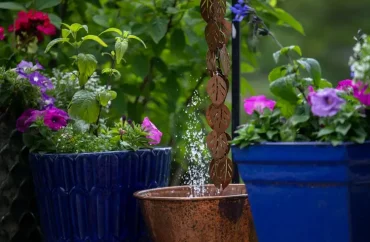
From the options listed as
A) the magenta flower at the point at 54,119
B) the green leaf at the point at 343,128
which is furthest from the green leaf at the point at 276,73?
the magenta flower at the point at 54,119

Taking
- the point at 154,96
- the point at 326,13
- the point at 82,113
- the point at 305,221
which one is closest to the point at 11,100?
the point at 82,113

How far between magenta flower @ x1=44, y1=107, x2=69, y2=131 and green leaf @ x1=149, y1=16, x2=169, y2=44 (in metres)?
0.56

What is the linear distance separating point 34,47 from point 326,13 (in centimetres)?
303

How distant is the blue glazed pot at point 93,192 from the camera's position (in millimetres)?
1702

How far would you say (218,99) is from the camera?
1.65m

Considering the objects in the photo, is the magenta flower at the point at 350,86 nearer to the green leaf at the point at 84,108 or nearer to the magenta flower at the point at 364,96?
the magenta flower at the point at 364,96

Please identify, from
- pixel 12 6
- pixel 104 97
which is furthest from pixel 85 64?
pixel 12 6

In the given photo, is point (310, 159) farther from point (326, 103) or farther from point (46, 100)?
point (46, 100)

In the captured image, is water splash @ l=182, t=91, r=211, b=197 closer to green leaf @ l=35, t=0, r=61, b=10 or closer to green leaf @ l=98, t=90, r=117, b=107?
green leaf @ l=98, t=90, r=117, b=107

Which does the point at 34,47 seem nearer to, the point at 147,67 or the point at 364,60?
the point at 147,67

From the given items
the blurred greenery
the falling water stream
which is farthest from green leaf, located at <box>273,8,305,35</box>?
the falling water stream

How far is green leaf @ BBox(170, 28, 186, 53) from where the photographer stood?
94.7 inches

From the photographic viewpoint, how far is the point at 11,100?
6.15 ft

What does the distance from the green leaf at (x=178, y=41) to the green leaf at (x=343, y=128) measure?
1.25 metres
